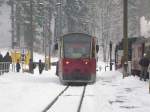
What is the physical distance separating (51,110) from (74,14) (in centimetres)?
10058

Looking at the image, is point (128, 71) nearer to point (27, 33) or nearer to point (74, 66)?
point (74, 66)

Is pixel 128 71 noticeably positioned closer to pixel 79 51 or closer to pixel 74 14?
pixel 79 51

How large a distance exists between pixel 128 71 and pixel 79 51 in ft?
21.6

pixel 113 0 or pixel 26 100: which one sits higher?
pixel 113 0

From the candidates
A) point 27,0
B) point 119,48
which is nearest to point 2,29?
point 27,0

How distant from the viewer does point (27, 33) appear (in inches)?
3844

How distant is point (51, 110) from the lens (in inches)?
716

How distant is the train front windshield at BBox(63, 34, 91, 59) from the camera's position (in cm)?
3359

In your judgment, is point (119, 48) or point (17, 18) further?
point (17, 18)

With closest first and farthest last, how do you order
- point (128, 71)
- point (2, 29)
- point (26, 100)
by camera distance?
1. point (26, 100)
2. point (128, 71)
3. point (2, 29)

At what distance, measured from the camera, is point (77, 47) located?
33.7 m

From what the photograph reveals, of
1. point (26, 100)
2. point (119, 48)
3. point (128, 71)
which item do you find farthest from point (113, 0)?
point (26, 100)

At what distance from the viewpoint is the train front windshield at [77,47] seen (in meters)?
33.6

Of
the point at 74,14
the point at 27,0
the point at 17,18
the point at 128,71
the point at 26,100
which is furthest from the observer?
the point at 74,14
